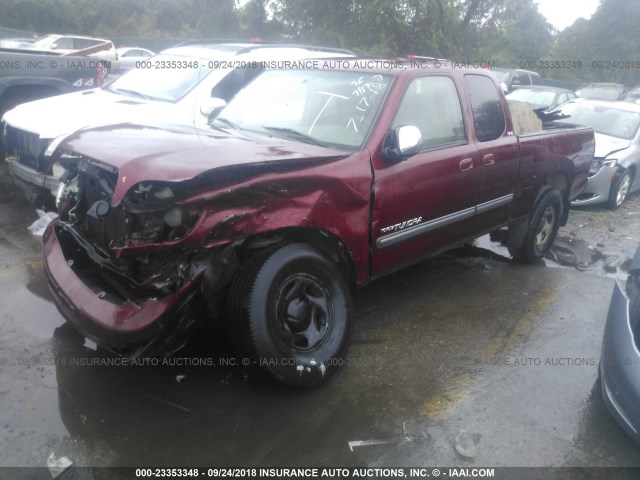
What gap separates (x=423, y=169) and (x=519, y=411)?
1.67 meters

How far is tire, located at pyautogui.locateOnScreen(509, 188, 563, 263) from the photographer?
215 inches

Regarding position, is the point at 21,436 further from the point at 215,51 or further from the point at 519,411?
the point at 215,51

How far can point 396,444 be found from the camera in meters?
2.90

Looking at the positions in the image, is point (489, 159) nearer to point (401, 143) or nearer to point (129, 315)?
point (401, 143)

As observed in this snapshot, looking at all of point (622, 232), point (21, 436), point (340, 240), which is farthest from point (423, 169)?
point (622, 232)

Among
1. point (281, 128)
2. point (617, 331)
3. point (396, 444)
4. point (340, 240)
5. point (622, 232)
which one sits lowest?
point (622, 232)

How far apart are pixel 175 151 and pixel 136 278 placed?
700mm

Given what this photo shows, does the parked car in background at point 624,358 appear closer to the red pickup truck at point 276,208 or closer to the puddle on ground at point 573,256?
the red pickup truck at point 276,208

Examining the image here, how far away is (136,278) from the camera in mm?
2939

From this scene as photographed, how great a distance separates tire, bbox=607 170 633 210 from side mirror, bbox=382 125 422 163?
631cm

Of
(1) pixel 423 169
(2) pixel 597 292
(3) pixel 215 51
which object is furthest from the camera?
(3) pixel 215 51

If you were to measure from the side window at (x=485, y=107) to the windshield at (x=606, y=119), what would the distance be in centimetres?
495

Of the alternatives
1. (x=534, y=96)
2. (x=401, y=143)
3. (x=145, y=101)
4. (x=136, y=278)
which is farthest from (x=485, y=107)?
(x=534, y=96)

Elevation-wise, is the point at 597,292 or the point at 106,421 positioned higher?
the point at 106,421
